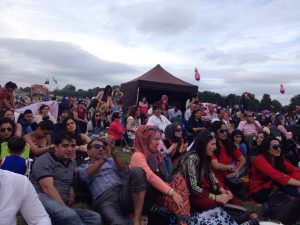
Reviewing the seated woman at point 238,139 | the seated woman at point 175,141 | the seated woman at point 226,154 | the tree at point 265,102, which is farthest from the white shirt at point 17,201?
the tree at point 265,102

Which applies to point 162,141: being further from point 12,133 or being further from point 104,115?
point 104,115

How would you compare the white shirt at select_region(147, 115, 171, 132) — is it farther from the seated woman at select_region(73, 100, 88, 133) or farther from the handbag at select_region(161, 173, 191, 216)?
the handbag at select_region(161, 173, 191, 216)

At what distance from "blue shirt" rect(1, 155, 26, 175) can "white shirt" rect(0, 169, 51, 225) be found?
7.09ft

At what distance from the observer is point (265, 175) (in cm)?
540

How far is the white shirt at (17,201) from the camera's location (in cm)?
225

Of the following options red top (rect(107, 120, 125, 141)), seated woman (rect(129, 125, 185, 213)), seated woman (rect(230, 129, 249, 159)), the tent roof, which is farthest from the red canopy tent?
seated woman (rect(129, 125, 185, 213))

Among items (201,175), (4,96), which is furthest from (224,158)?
(4,96)

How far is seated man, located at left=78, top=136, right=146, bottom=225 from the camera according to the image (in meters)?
3.93

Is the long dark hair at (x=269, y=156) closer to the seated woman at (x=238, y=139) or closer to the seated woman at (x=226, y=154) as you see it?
the seated woman at (x=226, y=154)

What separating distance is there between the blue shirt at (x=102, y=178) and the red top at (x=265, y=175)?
7.22 feet

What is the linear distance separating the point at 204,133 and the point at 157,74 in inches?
603

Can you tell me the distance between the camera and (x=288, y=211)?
4691mm

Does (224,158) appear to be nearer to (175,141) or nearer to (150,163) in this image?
(175,141)

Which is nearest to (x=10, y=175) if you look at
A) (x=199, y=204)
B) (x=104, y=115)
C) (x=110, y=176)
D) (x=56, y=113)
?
(x=110, y=176)
